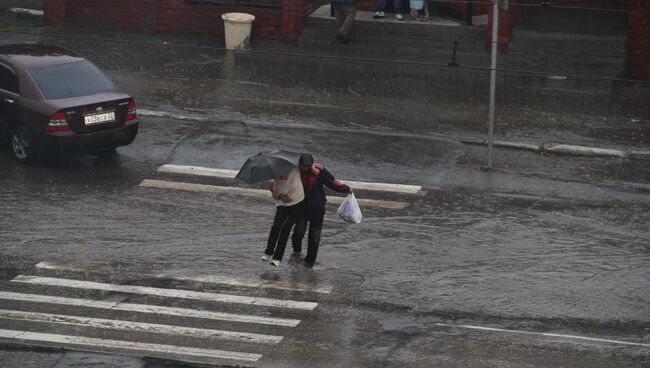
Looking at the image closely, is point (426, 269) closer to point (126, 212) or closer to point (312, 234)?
point (312, 234)

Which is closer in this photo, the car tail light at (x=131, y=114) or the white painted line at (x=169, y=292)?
the white painted line at (x=169, y=292)

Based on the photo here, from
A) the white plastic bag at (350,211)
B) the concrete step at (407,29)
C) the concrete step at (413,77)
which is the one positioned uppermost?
the concrete step at (407,29)

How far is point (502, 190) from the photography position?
19.0 m

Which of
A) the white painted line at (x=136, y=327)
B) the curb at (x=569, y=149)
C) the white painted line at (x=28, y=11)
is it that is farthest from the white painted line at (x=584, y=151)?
the white painted line at (x=28, y=11)

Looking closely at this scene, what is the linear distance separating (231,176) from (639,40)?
35.5ft

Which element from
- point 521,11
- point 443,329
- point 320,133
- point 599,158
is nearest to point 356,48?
point 521,11

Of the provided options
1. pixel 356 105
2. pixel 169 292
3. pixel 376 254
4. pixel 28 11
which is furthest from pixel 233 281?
pixel 28 11

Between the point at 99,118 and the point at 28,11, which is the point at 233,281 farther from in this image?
the point at 28,11

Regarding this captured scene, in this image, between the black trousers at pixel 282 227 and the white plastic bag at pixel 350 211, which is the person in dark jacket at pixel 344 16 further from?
the black trousers at pixel 282 227

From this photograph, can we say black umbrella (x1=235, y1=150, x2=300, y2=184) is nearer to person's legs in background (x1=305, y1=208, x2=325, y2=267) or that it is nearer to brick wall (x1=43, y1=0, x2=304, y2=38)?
person's legs in background (x1=305, y1=208, x2=325, y2=267)

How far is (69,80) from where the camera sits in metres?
19.7

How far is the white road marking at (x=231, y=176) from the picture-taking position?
1897cm

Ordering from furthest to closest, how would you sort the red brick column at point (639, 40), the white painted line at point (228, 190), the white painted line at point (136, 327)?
the red brick column at point (639, 40)
the white painted line at point (228, 190)
the white painted line at point (136, 327)

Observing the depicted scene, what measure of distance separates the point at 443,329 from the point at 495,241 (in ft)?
11.2
